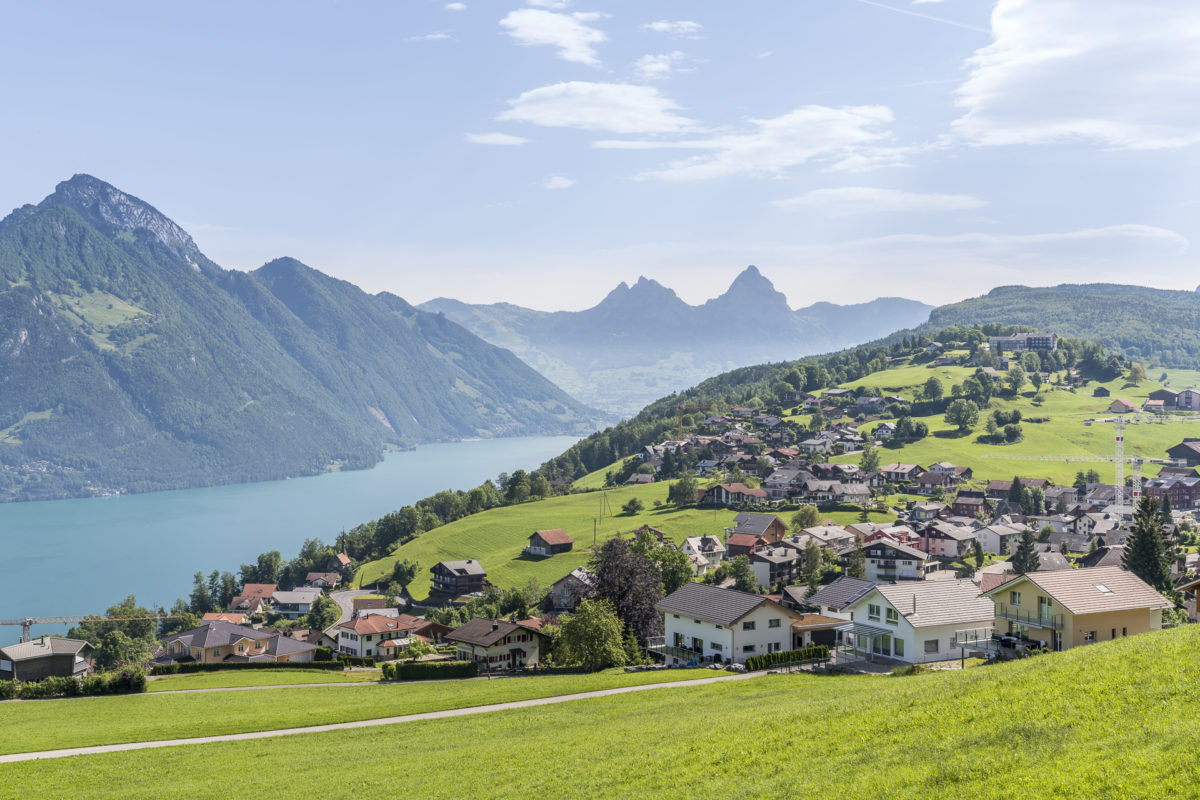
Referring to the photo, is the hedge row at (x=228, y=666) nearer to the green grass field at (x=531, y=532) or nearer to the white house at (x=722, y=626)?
the white house at (x=722, y=626)

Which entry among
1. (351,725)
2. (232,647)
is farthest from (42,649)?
(351,725)

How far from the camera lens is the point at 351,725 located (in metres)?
30.9

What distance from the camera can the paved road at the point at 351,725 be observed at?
2728 cm

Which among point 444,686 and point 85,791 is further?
point 444,686

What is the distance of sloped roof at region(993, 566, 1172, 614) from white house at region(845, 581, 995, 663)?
3.82 meters

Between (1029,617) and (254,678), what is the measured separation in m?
42.3

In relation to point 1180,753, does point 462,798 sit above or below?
below

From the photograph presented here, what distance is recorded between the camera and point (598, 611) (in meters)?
45.9

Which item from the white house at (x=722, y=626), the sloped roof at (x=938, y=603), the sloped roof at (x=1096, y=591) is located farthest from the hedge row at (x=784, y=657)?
the sloped roof at (x=1096, y=591)

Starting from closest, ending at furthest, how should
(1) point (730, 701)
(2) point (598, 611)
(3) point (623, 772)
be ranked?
(3) point (623, 772), (1) point (730, 701), (2) point (598, 611)

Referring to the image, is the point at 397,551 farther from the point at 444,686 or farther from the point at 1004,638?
the point at 1004,638

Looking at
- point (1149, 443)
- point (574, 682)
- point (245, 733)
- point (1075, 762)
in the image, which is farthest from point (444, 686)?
point (1149, 443)

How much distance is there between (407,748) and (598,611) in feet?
70.9

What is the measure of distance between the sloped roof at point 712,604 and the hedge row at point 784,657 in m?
5.64
